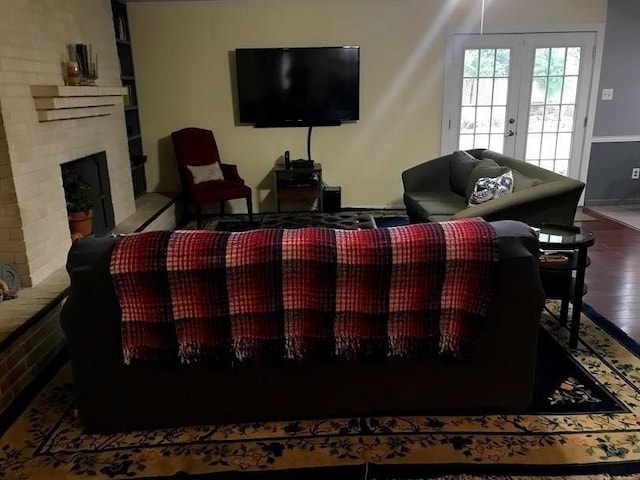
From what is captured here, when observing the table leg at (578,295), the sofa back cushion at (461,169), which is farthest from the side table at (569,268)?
the sofa back cushion at (461,169)

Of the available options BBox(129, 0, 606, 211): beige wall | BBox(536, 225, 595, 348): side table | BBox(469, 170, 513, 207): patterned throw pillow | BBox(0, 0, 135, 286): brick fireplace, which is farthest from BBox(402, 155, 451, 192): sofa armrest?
BBox(0, 0, 135, 286): brick fireplace

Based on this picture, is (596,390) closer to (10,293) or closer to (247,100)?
(10,293)

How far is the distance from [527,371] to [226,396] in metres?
1.23

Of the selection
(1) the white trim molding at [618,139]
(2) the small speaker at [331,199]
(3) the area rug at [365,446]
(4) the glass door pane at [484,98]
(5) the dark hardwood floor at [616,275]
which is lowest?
(3) the area rug at [365,446]

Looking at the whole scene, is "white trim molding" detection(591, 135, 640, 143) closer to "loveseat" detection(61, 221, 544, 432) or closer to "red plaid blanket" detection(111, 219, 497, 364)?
"loveseat" detection(61, 221, 544, 432)

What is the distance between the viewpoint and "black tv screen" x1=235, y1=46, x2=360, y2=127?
17.7ft

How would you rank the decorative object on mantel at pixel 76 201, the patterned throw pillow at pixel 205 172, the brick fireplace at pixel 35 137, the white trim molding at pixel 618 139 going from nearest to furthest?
the brick fireplace at pixel 35 137 → the decorative object on mantel at pixel 76 201 → the patterned throw pillow at pixel 205 172 → the white trim molding at pixel 618 139

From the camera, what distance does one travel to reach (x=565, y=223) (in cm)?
336

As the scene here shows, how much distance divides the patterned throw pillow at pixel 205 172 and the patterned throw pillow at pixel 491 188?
275cm

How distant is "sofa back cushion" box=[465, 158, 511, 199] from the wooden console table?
168cm

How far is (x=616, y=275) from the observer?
3.78 meters

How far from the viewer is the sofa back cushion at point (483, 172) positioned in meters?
3.98

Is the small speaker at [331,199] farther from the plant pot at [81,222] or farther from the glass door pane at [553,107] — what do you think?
the plant pot at [81,222]

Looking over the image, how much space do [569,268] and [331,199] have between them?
10.7 feet
